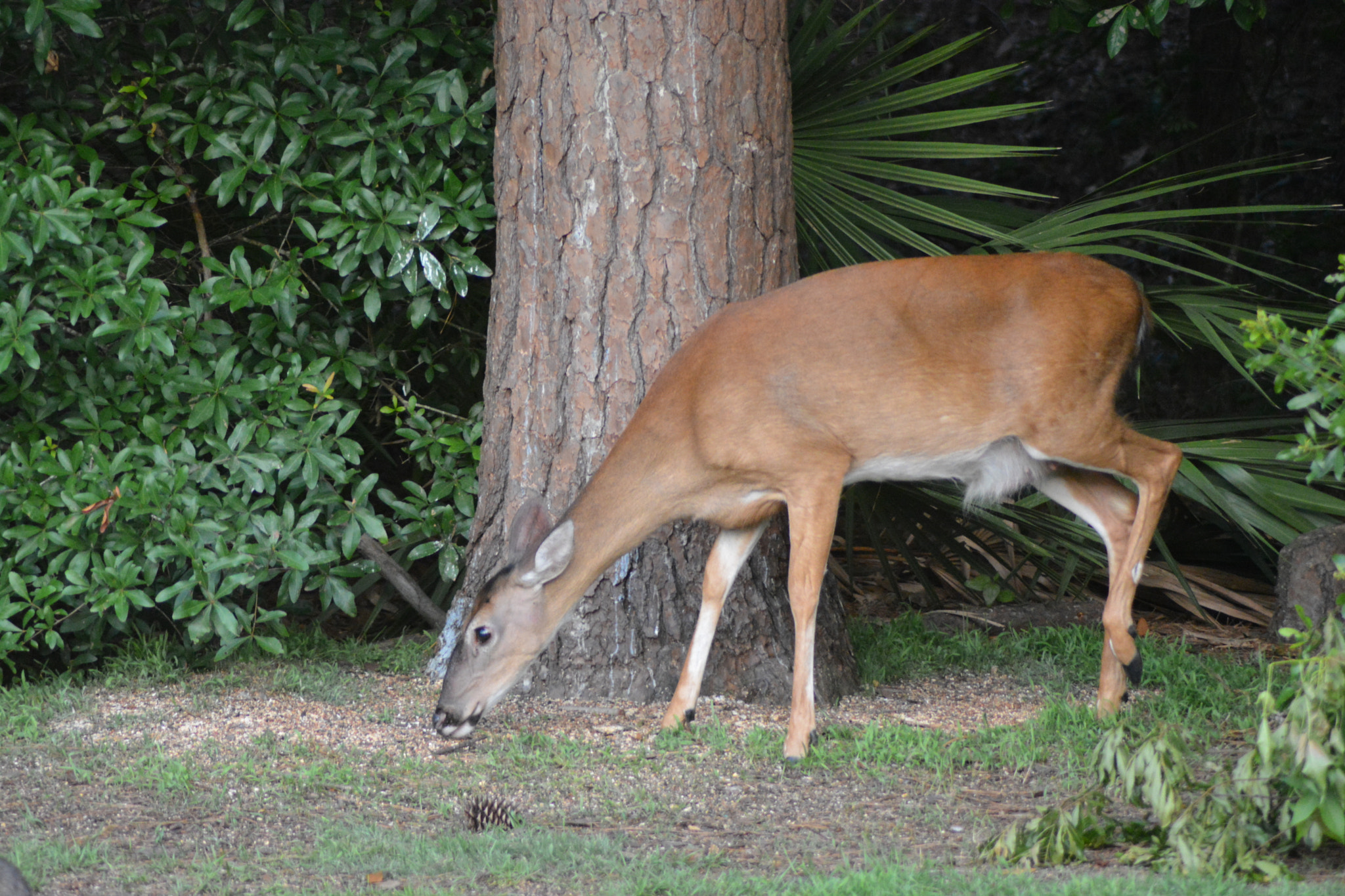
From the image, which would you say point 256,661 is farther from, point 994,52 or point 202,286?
point 994,52

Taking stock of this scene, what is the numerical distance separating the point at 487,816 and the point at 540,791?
1.42ft

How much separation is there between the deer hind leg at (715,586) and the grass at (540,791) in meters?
0.22

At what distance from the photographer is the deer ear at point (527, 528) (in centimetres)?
498

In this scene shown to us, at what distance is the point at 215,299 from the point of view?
19.8 ft

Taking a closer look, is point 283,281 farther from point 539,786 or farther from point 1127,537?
point 1127,537

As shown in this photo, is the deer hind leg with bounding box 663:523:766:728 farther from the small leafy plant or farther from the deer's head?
the small leafy plant

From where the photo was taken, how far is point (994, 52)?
11.1 m

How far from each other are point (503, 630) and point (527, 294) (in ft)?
4.68

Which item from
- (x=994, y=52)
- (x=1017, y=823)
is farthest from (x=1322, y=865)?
(x=994, y=52)

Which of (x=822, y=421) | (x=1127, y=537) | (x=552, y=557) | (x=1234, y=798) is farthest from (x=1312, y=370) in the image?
(x=552, y=557)

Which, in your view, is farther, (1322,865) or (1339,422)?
(1322,865)

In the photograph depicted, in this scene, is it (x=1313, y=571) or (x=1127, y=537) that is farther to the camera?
(x=1313, y=571)

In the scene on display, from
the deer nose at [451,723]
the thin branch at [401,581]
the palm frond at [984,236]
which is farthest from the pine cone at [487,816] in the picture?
the palm frond at [984,236]

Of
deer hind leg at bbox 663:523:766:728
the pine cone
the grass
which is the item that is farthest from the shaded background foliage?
the pine cone
